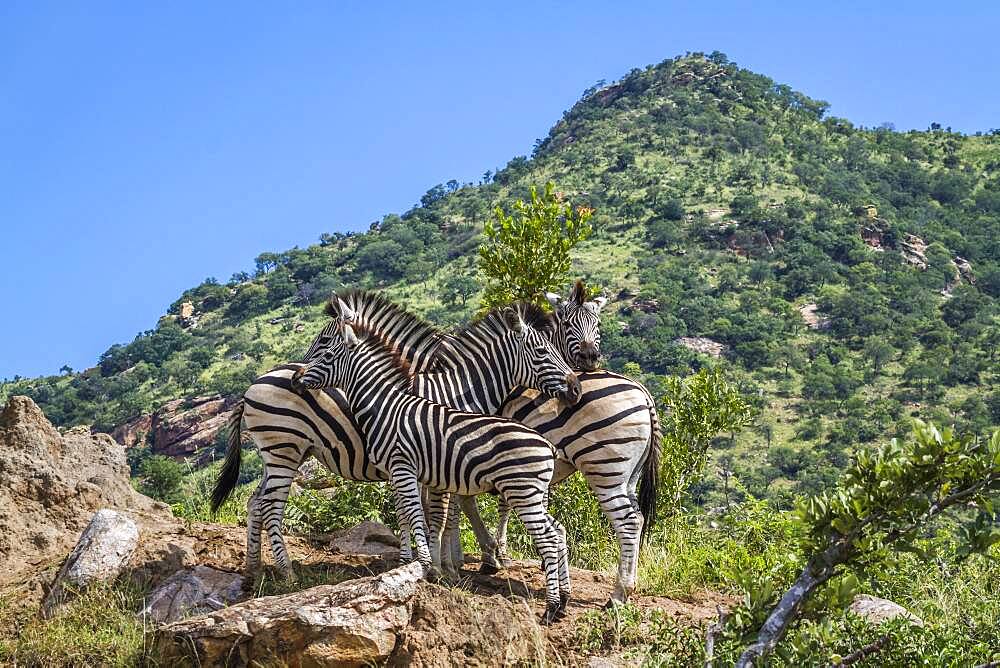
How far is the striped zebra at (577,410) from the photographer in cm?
1076

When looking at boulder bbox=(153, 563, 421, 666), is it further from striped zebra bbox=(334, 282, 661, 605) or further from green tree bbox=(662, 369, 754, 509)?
green tree bbox=(662, 369, 754, 509)

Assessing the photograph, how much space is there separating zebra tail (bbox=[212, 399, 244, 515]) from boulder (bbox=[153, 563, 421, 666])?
283 cm

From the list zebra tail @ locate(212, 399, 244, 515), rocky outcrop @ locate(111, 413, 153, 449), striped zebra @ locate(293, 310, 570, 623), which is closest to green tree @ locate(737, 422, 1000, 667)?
striped zebra @ locate(293, 310, 570, 623)

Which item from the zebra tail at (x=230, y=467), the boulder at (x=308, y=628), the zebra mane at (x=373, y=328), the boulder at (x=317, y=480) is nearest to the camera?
the boulder at (x=308, y=628)

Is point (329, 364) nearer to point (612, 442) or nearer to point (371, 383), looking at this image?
point (371, 383)

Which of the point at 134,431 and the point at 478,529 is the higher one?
the point at 134,431

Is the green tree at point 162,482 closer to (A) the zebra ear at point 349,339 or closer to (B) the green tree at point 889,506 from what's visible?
(A) the zebra ear at point 349,339

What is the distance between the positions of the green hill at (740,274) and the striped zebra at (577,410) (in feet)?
123

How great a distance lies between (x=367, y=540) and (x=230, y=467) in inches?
70.6

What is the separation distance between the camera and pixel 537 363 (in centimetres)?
1100

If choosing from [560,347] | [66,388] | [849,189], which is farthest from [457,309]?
[560,347]

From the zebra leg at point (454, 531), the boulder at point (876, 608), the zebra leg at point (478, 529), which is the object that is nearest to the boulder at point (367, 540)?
the zebra leg at point (454, 531)

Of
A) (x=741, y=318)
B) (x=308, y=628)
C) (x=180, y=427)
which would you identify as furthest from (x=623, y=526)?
(x=741, y=318)

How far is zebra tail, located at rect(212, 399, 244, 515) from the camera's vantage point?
11.5 metres
